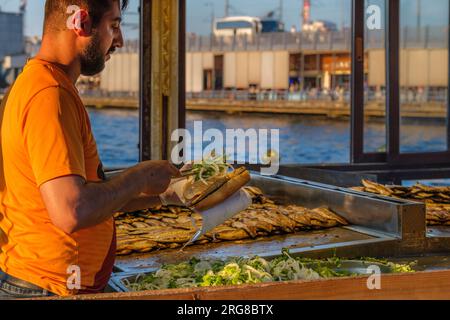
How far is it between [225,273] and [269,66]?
9.26 m

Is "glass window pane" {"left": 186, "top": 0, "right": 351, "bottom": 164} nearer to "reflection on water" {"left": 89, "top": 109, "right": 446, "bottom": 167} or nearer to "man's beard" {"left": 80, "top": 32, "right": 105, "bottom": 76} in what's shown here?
"reflection on water" {"left": 89, "top": 109, "right": 446, "bottom": 167}

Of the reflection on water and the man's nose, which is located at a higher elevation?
the man's nose

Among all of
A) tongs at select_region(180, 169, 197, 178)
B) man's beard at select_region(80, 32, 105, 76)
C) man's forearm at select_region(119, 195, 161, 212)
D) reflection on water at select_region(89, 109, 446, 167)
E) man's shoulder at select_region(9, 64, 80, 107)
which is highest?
man's beard at select_region(80, 32, 105, 76)

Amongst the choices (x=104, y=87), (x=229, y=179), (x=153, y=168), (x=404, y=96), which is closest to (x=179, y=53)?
(x=404, y=96)

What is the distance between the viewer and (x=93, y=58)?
2.15m

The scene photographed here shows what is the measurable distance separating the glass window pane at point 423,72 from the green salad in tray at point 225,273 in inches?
185

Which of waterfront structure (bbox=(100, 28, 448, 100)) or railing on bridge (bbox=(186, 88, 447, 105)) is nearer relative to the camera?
railing on bridge (bbox=(186, 88, 447, 105))

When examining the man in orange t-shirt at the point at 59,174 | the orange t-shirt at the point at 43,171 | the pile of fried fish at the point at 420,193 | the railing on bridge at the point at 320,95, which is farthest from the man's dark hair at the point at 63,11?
the railing on bridge at the point at 320,95

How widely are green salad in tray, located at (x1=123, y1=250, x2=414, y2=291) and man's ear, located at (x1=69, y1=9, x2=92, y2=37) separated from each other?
33.5 inches

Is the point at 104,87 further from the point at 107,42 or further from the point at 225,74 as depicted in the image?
the point at 107,42

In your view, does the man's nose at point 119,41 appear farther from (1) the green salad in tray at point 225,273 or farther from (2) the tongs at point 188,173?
(1) the green salad in tray at point 225,273

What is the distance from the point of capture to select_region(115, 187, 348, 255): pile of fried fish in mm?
3609

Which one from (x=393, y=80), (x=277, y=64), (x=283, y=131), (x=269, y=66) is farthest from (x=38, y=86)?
(x=283, y=131)

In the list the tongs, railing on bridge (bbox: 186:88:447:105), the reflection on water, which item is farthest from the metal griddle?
the reflection on water
